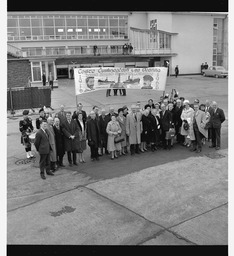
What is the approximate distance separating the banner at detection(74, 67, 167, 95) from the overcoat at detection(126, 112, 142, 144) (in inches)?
92.9

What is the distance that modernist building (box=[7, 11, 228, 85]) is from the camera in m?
39.4

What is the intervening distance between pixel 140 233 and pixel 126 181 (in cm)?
250

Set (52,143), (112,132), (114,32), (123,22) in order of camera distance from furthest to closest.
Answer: (123,22) < (114,32) < (112,132) < (52,143)

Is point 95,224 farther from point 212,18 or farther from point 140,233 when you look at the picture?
point 212,18

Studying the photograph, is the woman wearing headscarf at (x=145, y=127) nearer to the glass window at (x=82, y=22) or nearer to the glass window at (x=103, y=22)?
the glass window at (x=82, y=22)

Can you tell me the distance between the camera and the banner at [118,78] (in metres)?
11.4

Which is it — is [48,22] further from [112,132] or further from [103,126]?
[112,132]

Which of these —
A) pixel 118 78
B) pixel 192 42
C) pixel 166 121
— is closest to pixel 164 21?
pixel 192 42

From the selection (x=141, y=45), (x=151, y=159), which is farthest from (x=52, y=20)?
(x=151, y=159)

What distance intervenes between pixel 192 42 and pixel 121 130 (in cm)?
3718

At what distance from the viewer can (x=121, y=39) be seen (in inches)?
1738

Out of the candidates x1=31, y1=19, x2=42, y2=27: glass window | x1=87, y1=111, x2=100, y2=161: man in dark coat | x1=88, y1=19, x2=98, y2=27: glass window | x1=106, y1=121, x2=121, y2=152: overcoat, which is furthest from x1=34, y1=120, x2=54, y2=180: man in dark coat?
x1=88, y1=19, x2=98, y2=27: glass window
